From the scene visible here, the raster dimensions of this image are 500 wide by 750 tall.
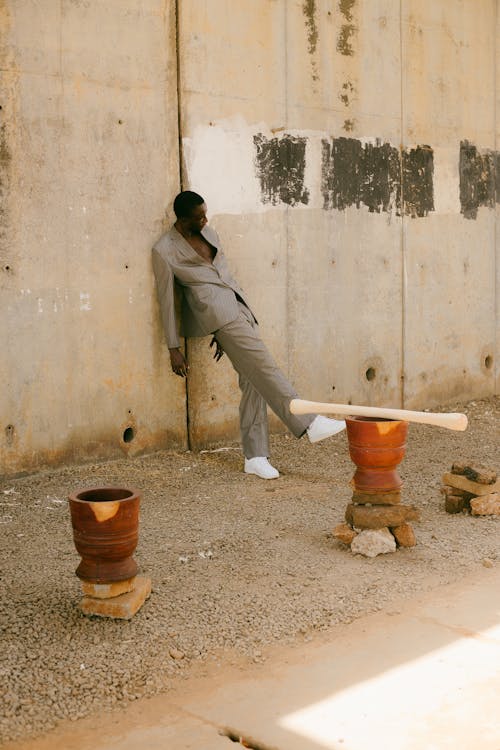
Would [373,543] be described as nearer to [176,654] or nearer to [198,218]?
[176,654]

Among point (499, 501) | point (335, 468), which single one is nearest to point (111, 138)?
point (335, 468)

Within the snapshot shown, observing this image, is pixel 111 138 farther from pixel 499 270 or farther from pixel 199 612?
pixel 499 270

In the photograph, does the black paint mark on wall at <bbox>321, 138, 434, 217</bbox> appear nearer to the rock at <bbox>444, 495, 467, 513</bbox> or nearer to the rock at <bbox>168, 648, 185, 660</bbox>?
the rock at <bbox>444, 495, 467, 513</bbox>

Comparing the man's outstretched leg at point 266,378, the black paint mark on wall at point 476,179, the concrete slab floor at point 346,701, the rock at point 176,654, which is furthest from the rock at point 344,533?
the black paint mark on wall at point 476,179

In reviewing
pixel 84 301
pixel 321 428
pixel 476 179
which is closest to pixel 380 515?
pixel 321 428

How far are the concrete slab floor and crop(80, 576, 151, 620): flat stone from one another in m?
0.51

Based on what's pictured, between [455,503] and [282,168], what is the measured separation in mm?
2975

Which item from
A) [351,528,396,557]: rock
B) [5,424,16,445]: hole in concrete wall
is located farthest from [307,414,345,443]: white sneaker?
[5,424,16,445]: hole in concrete wall

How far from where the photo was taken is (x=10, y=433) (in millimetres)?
5848

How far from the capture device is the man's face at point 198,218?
20.5ft

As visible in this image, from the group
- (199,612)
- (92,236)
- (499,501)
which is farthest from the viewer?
(92,236)

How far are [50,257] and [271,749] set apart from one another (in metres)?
3.80

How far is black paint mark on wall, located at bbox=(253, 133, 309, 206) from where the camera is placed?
6969 mm

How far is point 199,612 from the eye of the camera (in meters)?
3.82
